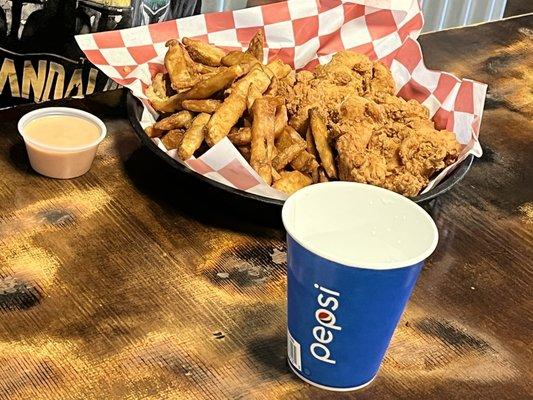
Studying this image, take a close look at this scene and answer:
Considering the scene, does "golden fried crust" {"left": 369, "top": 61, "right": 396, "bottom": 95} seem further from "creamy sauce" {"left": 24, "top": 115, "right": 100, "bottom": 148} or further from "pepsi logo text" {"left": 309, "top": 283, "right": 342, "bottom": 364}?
"pepsi logo text" {"left": 309, "top": 283, "right": 342, "bottom": 364}

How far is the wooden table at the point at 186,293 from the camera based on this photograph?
112cm

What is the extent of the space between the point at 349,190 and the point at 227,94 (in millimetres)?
562

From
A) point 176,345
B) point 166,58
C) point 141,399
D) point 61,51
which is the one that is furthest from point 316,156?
point 61,51

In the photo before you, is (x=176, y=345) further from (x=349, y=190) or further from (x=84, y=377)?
(x=349, y=190)

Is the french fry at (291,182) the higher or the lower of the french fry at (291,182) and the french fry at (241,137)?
the lower

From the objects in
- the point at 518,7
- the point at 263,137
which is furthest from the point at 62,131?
the point at 518,7

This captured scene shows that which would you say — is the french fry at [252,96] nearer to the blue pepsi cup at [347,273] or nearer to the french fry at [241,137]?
the french fry at [241,137]

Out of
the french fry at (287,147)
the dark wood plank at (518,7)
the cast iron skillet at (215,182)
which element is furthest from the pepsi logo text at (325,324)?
the dark wood plank at (518,7)

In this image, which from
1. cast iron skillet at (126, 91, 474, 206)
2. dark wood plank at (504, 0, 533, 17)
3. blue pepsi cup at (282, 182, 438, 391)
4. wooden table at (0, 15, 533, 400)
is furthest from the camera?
dark wood plank at (504, 0, 533, 17)

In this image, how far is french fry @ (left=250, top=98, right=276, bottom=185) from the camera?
4.83 ft

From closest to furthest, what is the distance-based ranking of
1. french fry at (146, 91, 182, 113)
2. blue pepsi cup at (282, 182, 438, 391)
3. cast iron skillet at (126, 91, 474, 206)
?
blue pepsi cup at (282, 182, 438, 391), cast iron skillet at (126, 91, 474, 206), french fry at (146, 91, 182, 113)

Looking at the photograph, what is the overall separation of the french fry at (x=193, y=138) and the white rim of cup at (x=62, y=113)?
162 millimetres

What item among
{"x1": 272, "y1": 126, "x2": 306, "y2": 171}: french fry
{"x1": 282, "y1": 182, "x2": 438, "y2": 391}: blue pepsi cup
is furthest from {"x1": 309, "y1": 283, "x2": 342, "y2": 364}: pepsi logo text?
{"x1": 272, "y1": 126, "x2": 306, "y2": 171}: french fry

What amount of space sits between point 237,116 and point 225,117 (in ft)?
0.09
